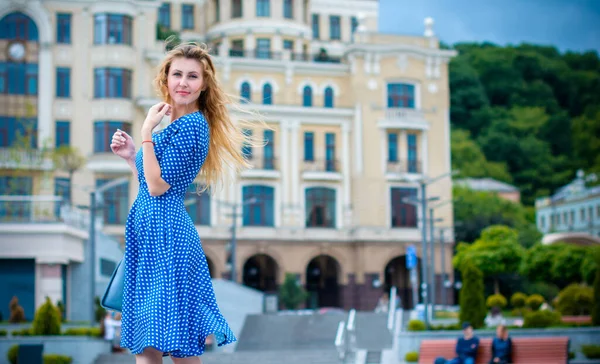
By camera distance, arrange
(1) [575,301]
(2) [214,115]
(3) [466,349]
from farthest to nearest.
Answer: (1) [575,301], (3) [466,349], (2) [214,115]

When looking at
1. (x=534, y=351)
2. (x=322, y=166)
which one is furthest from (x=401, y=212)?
(x=534, y=351)

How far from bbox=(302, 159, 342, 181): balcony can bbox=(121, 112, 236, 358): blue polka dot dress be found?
49.0m

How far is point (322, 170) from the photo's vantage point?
179 ft

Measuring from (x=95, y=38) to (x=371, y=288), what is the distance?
19324mm

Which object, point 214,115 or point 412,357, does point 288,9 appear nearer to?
point 412,357

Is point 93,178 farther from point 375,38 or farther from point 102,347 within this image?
point 102,347

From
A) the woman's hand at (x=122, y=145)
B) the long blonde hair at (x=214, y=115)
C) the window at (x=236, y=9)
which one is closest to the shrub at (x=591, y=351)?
the long blonde hair at (x=214, y=115)

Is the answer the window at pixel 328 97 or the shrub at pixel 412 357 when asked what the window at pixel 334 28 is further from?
the shrub at pixel 412 357

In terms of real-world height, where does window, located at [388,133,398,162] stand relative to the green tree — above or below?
above

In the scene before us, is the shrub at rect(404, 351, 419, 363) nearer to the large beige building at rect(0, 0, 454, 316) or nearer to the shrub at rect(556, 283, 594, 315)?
the shrub at rect(556, 283, 594, 315)

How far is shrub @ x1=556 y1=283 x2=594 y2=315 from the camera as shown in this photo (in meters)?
36.9

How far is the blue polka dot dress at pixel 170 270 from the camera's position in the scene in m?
4.67

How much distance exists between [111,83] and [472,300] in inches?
1117

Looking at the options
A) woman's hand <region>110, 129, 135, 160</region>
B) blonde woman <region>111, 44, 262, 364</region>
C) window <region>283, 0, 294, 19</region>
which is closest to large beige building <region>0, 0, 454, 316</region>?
window <region>283, 0, 294, 19</region>
